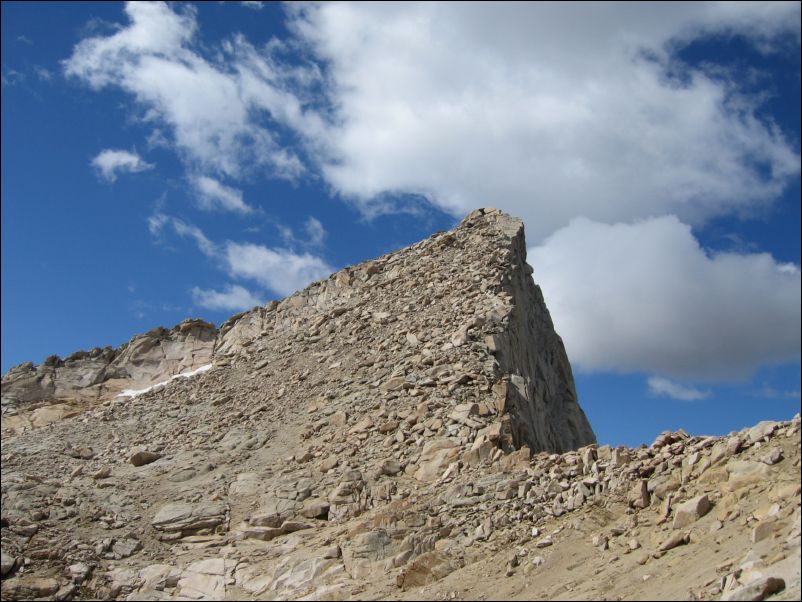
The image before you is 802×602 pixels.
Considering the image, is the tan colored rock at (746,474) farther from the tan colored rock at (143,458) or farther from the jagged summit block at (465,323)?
the tan colored rock at (143,458)

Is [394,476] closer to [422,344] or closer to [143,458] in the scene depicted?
[422,344]

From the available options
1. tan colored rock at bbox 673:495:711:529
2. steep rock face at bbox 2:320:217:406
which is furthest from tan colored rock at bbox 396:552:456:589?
steep rock face at bbox 2:320:217:406

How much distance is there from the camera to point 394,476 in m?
20.0

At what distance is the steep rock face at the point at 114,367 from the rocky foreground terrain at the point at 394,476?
2.05m

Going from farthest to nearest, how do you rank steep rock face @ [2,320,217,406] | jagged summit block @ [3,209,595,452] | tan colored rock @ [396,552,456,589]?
steep rock face @ [2,320,217,406] → jagged summit block @ [3,209,595,452] → tan colored rock @ [396,552,456,589]

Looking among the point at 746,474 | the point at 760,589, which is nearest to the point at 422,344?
the point at 746,474

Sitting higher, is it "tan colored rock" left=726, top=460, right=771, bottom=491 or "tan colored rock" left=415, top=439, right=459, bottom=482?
"tan colored rock" left=415, top=439, right=459, bottom=482

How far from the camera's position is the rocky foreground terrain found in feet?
46.1

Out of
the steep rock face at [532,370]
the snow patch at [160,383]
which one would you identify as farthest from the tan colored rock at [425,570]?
the snow patch at [160,383]

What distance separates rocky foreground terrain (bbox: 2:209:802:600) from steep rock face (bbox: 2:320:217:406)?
2050 mm

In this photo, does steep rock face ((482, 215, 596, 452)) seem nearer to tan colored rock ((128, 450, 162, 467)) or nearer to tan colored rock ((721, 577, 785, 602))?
tan colored rock ((721, 577, 785, 602))

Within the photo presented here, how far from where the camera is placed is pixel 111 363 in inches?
1506

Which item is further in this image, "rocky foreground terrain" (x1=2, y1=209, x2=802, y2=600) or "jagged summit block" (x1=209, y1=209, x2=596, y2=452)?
"jagged summit block" (x1=209, y1=209, x2=596, y2=452)

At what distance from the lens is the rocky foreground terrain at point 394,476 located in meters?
14.0
